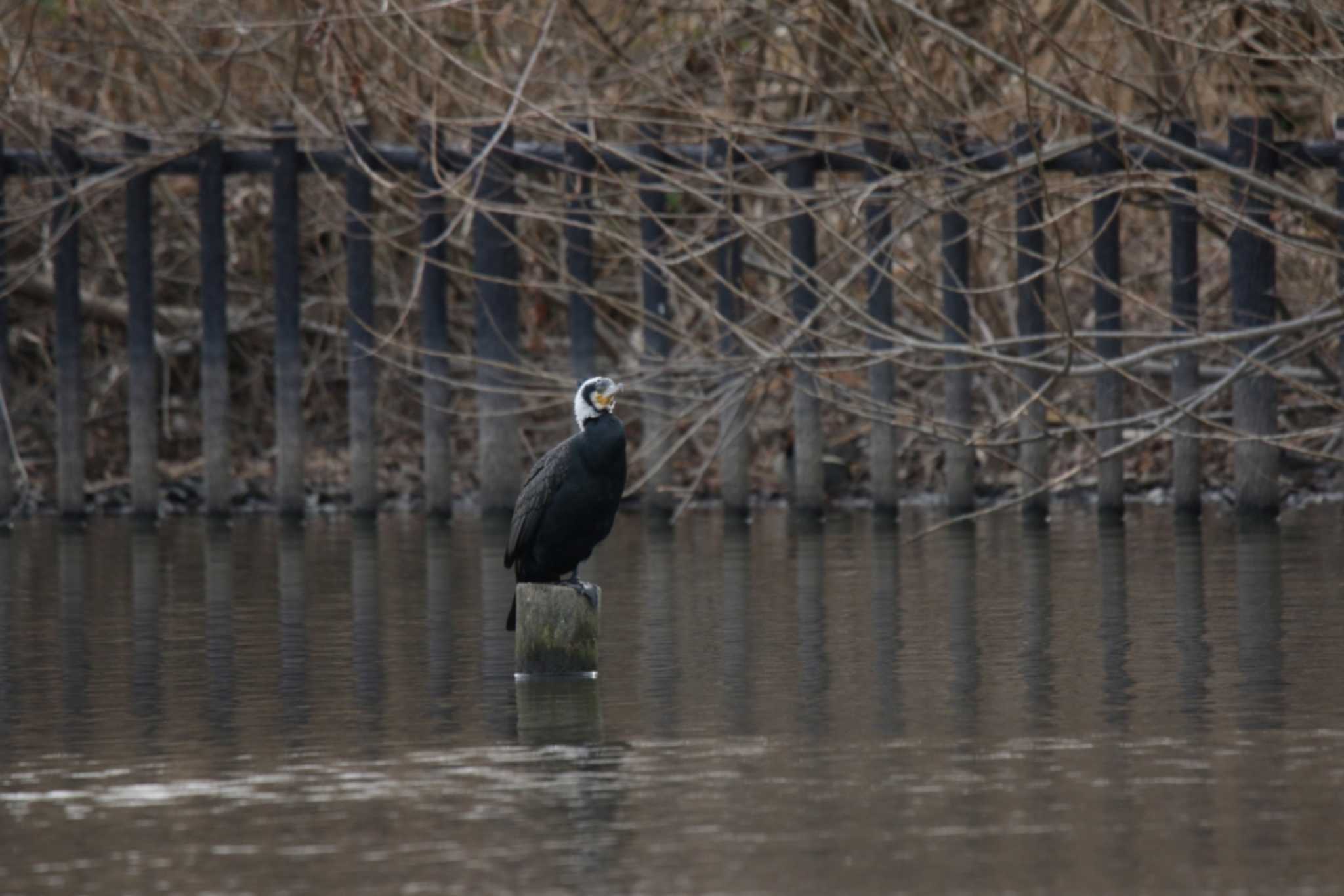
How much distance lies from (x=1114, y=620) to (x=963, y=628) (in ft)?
2.66

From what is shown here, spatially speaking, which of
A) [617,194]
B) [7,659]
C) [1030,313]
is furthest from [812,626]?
[1030,313]

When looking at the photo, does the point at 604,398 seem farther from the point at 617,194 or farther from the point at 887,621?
the point at 617,194

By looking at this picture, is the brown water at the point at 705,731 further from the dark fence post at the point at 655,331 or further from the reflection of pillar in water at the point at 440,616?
the dark fence post at the point at 655,331

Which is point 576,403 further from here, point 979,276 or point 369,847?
point 979,276

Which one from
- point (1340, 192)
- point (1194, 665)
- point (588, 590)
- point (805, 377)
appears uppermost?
point (1340, 192)

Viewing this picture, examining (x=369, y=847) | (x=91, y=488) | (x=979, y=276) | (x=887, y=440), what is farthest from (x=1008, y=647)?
(x=91, y=488)

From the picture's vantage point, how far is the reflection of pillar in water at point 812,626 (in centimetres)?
1021

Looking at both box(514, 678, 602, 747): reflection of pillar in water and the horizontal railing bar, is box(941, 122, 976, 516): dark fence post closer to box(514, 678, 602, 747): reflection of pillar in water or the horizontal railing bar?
the horizontal railing bar

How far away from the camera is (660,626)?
13.5 metres

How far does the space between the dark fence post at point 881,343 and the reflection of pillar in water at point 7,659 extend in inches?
243

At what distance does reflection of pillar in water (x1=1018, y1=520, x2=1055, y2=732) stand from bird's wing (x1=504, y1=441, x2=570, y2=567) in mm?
2206

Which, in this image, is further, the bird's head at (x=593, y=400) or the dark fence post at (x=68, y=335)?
the dark fence post at (x=68, y=335)

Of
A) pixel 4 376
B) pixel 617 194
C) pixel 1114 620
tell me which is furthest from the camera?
pixel 4 376

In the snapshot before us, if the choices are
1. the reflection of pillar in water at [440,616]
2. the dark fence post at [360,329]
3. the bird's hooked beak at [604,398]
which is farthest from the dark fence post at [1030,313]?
the bird's hooked beak at [604,398]
